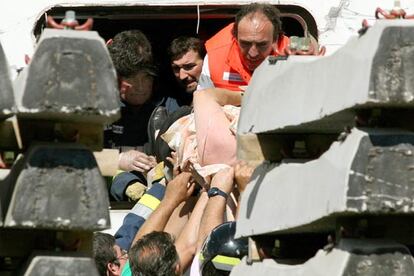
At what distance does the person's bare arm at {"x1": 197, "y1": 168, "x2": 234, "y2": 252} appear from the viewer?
12.7 m

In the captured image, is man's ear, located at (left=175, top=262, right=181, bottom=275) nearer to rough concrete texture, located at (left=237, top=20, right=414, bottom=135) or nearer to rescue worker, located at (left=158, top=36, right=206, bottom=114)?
rough concrete texture, located at (left=237, top=20, right=414, bottom=135)

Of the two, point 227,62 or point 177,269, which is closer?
point 177,269

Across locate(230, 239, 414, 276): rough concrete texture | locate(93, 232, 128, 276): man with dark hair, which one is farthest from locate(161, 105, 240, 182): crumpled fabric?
locate(230, 239, 414, 276): rough concrete texture

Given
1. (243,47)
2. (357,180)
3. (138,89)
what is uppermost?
(357,180)

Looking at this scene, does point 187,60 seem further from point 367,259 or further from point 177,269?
point 367,259

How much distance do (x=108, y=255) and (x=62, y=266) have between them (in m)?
3.82

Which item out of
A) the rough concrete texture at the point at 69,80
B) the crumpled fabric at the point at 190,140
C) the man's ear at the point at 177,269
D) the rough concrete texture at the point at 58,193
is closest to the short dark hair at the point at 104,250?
the man's ear at the point at 177,269

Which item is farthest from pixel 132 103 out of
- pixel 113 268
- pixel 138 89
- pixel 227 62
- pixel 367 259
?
pixel 367 259

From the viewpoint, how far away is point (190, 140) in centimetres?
1351

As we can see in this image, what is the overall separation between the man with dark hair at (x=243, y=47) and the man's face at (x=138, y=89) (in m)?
0.51

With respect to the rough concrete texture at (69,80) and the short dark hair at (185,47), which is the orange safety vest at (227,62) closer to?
the short dark hair at (185,47)

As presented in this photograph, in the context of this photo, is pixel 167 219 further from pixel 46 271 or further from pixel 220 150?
pixel 46 271

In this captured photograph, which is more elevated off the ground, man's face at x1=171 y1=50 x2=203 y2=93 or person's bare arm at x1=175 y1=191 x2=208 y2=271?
man's face at x1=171 y1=50 x2=203 y2=93

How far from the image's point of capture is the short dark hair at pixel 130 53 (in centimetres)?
1459
